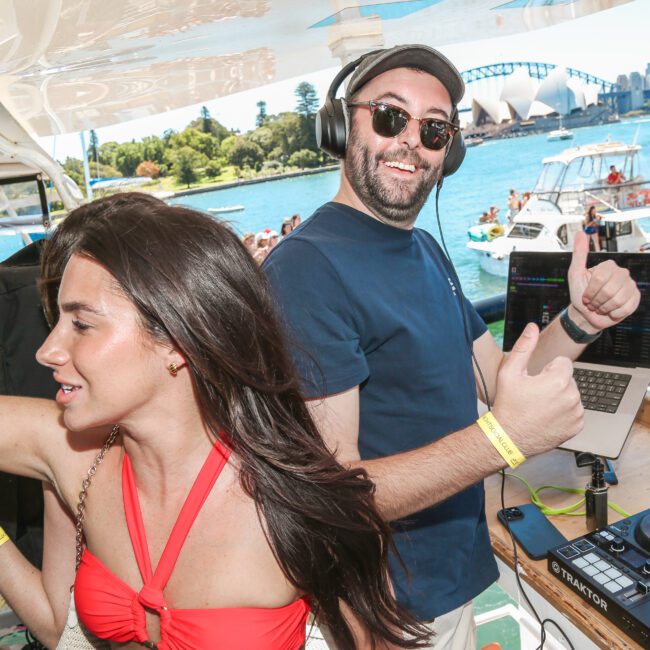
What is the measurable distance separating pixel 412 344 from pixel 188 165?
18463mm

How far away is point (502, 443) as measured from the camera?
35.0 inches

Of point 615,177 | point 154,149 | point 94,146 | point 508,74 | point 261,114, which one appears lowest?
point 615,177

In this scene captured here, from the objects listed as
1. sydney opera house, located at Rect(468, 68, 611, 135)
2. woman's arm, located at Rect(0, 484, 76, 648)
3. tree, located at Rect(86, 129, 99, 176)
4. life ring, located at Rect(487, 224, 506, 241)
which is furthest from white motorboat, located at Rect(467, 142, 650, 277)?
woman's arm, located at Rect(0, 484, 76, 648)

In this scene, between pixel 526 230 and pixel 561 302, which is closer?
pixel 561 302

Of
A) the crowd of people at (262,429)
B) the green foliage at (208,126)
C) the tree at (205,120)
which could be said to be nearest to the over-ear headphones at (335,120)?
the crowd of people at (262,429)

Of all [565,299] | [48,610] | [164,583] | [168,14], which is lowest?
[48,610]

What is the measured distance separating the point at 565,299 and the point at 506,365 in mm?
850

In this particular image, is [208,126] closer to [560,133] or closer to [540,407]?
[560,133]

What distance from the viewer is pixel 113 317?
0.84m

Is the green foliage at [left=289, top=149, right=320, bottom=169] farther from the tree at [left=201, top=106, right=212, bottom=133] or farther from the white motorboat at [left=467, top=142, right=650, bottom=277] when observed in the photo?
the white motorboat at [left=467, top=142, right=650, bottom=277]

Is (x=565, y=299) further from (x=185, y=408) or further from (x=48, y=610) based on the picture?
(x=48, y=610)

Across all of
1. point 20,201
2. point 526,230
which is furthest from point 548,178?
point 20,201

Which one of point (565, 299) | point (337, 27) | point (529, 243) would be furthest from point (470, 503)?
point (529, 243)

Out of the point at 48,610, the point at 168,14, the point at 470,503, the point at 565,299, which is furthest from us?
the point at 168,14
